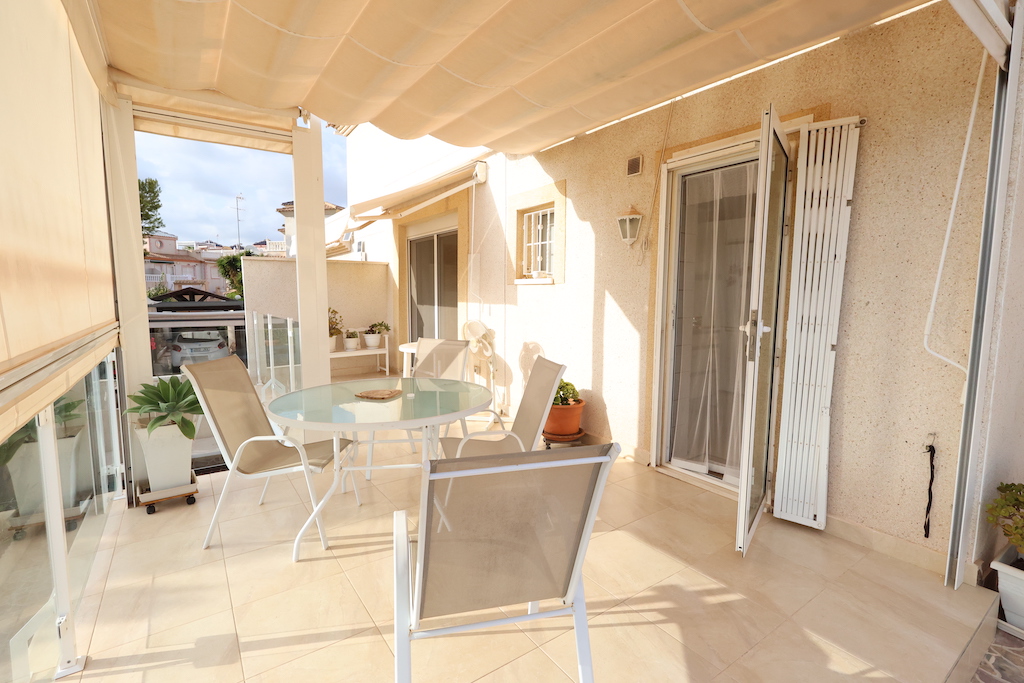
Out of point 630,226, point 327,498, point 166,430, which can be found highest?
point 630,226

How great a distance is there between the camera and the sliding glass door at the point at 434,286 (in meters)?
7.08

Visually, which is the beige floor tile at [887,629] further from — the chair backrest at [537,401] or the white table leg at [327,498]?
the white table leg at [327,498]

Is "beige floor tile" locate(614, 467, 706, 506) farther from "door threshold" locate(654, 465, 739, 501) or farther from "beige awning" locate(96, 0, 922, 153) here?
"beige awning" locate(96, 0, 922, 153)

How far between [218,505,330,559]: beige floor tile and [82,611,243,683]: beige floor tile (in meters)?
0.62

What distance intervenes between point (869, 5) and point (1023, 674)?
3024mm

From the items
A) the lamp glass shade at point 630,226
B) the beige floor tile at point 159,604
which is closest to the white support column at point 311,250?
the beige floor tile at point 159,604

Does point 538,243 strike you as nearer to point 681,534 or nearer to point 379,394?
point 379,394

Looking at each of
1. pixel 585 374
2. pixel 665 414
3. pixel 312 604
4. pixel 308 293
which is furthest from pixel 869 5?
pixel 308 293

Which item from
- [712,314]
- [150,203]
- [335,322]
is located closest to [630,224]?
[712,314]

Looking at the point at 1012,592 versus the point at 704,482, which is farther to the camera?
the point at 704,482

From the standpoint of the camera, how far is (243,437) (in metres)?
2.93

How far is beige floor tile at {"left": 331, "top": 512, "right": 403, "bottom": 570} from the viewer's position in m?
2.62

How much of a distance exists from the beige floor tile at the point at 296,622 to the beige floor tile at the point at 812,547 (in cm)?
232

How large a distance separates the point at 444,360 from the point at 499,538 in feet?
9.79
